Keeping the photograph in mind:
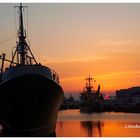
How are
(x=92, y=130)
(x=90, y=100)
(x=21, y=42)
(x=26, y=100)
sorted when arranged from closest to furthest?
(x=26, y=100) < (x=21, y=42) < (x=92, y=130) < (x=90, y=100)

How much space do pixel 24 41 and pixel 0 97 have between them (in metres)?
5.56

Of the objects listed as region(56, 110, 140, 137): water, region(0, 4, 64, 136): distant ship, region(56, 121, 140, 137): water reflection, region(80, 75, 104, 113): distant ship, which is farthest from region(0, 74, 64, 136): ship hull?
region(80, 75, 104, 113): distant ship

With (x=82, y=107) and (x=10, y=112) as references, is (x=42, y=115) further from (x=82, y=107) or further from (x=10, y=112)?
(x=82, y=107)

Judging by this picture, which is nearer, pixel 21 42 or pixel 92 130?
pixel 21 42

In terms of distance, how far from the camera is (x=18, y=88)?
17672mm

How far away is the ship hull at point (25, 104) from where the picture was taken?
17578mm

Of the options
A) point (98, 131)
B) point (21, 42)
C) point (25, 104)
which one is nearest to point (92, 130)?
point (98, 131)

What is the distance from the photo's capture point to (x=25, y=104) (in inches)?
693

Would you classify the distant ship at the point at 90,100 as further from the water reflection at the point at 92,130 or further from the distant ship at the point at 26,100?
the distant ship at the point at 26,100

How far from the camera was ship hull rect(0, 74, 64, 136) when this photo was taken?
1758 cm

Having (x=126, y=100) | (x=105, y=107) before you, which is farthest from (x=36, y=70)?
(x=126, y=100)

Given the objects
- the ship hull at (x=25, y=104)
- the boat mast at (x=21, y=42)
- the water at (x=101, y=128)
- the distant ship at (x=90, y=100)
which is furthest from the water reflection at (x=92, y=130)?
the distant ship at (x=90, y=100)

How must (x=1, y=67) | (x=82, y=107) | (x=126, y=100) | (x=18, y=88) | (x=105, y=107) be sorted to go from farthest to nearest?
(x=126, y=100), (x=105, y=107), (x=82, y=107), (x=1, y=67), (x=18, y=88)

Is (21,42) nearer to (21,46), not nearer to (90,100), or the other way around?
(21,46)
